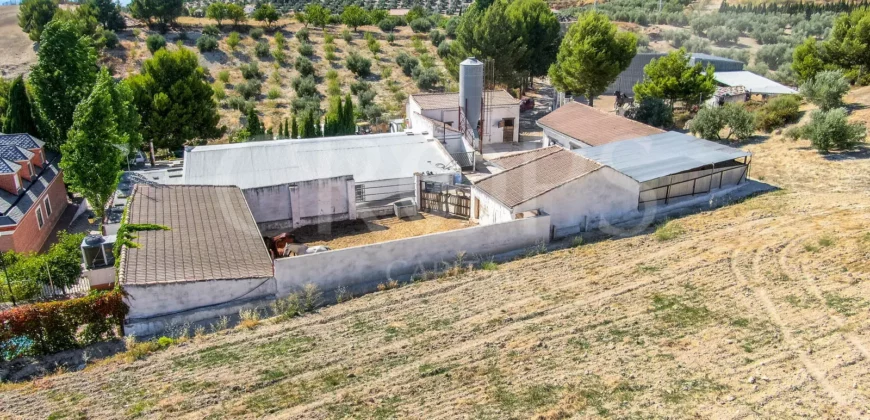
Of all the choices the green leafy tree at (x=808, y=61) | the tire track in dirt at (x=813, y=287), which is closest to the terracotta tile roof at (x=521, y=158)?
the tire track in dirt at (x=813, y=287)

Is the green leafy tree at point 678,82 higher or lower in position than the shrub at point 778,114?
higher

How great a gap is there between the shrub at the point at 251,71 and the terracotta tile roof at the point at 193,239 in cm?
2778

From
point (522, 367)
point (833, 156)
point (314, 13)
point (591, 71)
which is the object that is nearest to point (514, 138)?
point (591, 71)

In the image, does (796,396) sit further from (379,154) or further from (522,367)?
(379,154)

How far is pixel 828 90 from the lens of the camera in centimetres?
2844

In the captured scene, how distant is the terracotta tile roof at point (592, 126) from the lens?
2602 centimetres

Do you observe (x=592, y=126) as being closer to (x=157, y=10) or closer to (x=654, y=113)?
(x=654, y=113)

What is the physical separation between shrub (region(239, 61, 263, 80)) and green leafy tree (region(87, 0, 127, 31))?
14.1 meters

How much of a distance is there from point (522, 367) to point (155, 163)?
21.3 metres

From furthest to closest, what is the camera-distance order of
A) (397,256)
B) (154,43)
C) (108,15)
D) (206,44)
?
1. (108,15)
2. (206,44)
3. (154,43)
4. (397,256)

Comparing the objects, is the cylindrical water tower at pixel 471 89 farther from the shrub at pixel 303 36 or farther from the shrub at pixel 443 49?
the shrub at pixel 303 36

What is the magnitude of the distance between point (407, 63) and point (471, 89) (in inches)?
875

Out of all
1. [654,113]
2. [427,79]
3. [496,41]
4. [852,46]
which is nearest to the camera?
[654,113]

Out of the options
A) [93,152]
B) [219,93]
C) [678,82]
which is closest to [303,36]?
[219,93]
